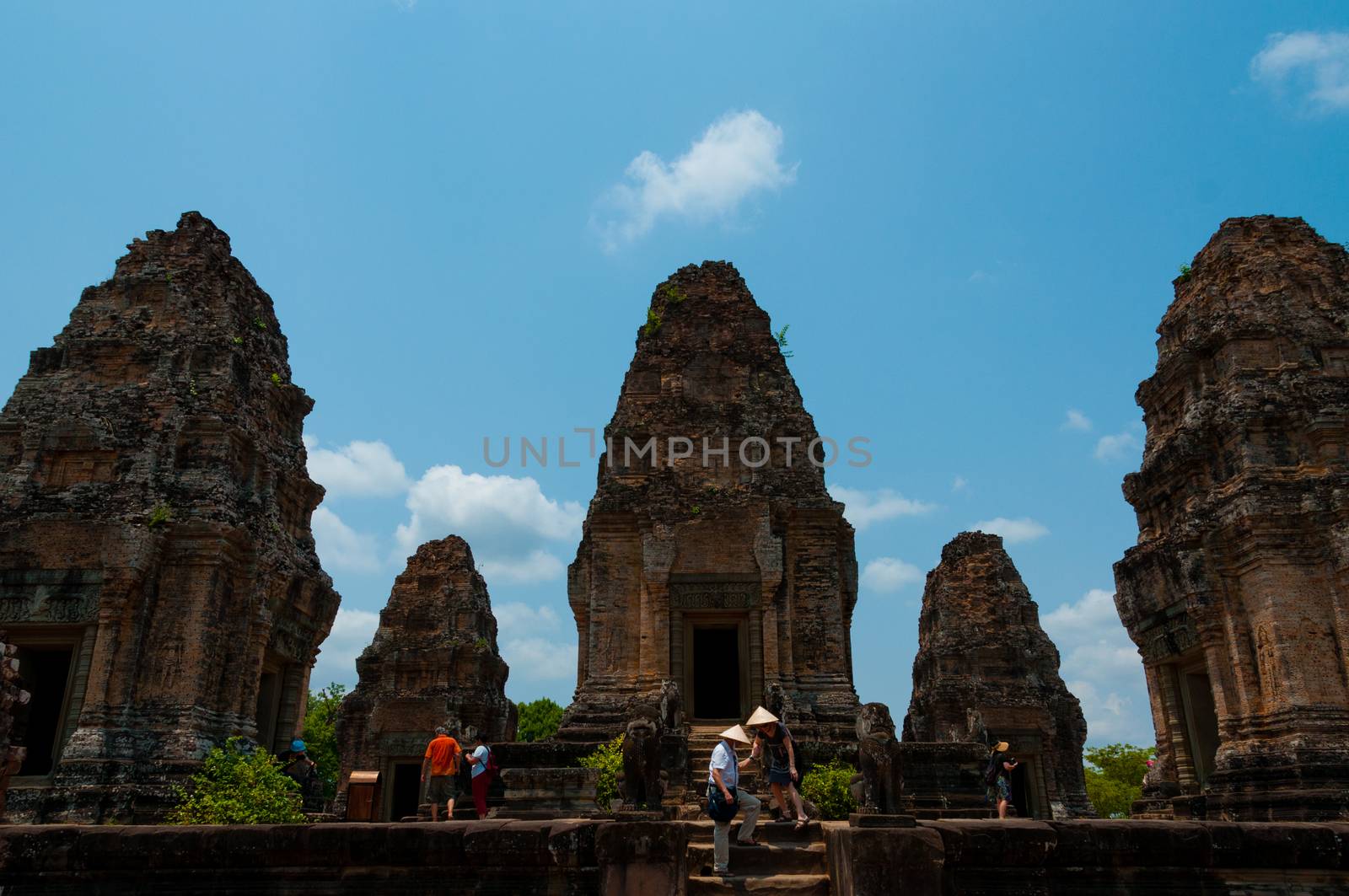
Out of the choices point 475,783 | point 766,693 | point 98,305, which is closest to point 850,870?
point 475,783

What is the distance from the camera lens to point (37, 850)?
6.40 metres

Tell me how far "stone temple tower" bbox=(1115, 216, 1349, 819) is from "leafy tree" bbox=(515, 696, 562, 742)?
31.5 m

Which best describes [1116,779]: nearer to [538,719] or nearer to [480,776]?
[538,719]

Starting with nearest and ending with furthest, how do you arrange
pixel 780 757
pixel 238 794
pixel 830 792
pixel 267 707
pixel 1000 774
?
pixel 780 757
pixel 830 792
pixel 238 794
pixel 1000 774
pixel 267 707

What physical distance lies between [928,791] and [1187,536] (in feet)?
28.4

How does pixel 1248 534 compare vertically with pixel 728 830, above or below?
above

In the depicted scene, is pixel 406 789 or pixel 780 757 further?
pixel 406 789

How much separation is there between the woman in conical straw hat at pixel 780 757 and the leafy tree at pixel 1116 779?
4122 cm

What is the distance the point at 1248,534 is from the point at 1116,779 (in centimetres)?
3512

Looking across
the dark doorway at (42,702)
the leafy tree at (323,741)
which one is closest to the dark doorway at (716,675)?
the dark doorway at (42,702)

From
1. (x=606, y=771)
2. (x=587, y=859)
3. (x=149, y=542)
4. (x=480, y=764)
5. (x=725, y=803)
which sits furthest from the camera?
(x=149, y=542)

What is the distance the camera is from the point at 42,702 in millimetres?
16531

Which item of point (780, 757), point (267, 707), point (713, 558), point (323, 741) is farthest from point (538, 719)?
point (780, 757)

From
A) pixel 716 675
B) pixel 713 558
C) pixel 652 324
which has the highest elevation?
pixel 652 324
